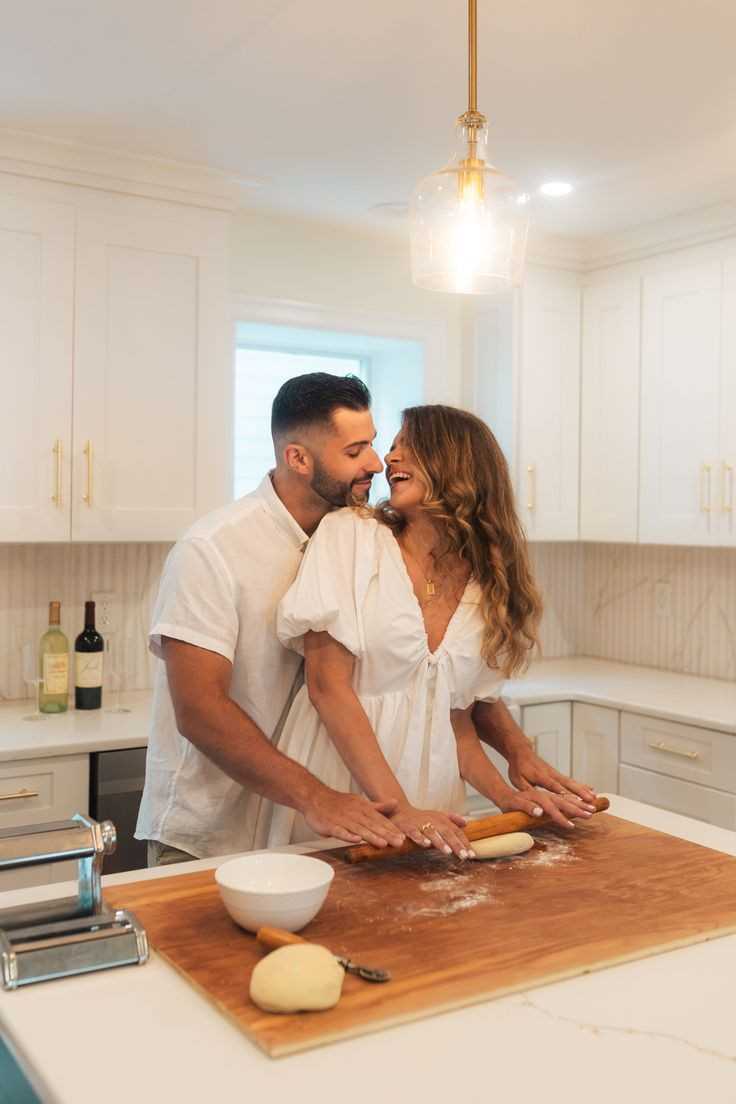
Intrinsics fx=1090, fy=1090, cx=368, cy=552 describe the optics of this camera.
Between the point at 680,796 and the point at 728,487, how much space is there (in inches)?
38.0

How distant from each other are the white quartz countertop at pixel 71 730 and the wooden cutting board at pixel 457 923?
126 centimetres

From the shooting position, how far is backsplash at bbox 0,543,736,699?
10.8 ft

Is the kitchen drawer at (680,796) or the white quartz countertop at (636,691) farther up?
the white quartz countertop at (636,691)

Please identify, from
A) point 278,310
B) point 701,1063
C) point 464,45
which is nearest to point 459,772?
point 701,1063

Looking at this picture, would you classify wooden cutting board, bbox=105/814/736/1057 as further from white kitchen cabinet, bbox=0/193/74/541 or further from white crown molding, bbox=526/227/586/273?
white crown molding, bbox=526/227/586/273

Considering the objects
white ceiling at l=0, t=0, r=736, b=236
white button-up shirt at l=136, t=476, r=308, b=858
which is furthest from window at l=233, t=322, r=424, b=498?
white button-up shirt at l=136, t=476, r=308, b=858

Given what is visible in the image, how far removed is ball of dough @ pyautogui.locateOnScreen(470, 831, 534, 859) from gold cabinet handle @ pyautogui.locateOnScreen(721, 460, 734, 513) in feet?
6.89

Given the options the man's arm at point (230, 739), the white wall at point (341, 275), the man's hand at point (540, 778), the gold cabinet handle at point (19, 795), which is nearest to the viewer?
the man's arm at point (230, 739)

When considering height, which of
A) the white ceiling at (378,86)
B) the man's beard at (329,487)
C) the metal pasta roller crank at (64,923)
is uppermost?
the white ceiling at (378,86)

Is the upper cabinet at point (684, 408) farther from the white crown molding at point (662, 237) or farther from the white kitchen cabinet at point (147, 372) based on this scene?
the white kitchen cabinet at point (147, 372)

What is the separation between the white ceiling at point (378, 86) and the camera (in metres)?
2.14

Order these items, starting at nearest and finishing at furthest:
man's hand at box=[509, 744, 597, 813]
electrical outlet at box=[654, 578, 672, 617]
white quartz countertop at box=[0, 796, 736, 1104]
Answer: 1. white quartz countertop at box=[0, 796, 736, 1104]
2. man's hand at box=[509, 744, 597, 813]
3. electrical outlet at box=[654, 578, 672, 617]

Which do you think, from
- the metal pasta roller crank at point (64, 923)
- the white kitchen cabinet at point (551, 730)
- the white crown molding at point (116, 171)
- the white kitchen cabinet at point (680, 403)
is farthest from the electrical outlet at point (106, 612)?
the metal pasta roller crank at point (64, 923)

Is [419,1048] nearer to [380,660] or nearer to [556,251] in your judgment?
[380,660]
